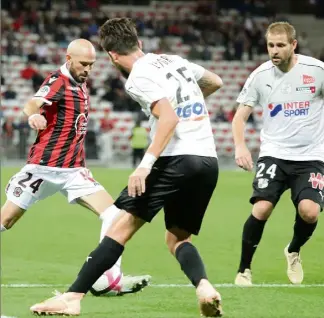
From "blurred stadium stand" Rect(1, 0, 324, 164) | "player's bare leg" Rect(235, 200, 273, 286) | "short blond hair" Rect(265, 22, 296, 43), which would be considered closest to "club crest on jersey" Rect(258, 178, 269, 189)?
"player's bare leg" Rect(235, 200, 273, 286)

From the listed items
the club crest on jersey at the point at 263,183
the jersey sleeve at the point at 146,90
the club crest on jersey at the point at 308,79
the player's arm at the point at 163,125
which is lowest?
the club crest on jersey at the point at 263,183

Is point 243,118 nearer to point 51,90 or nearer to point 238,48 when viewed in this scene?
point 51,90

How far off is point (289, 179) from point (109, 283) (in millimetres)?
1918

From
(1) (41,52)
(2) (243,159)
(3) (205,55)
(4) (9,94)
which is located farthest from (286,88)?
(3) (205,55)

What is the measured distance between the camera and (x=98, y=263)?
661 centimetres

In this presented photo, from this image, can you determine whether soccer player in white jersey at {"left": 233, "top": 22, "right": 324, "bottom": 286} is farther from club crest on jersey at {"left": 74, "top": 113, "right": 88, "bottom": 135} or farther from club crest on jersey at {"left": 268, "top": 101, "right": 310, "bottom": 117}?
club crest on jersey at {"left": 74, "top": 113, "right": 88, "bottom": 135}

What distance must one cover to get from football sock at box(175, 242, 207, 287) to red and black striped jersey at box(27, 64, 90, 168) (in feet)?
7.16

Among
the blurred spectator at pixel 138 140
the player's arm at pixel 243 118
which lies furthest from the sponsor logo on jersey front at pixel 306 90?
the blurred spectator at pixel 138 140

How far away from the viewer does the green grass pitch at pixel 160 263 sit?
718 centimetres

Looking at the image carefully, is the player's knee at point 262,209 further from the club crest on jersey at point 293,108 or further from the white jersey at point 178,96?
the white jersey at point 178,96

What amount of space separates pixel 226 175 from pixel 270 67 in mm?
16270

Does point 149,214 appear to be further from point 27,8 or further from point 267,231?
point 27,8

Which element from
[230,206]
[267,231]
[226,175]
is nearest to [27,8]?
[226,175]

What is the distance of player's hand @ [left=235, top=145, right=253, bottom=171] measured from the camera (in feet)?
26.0
